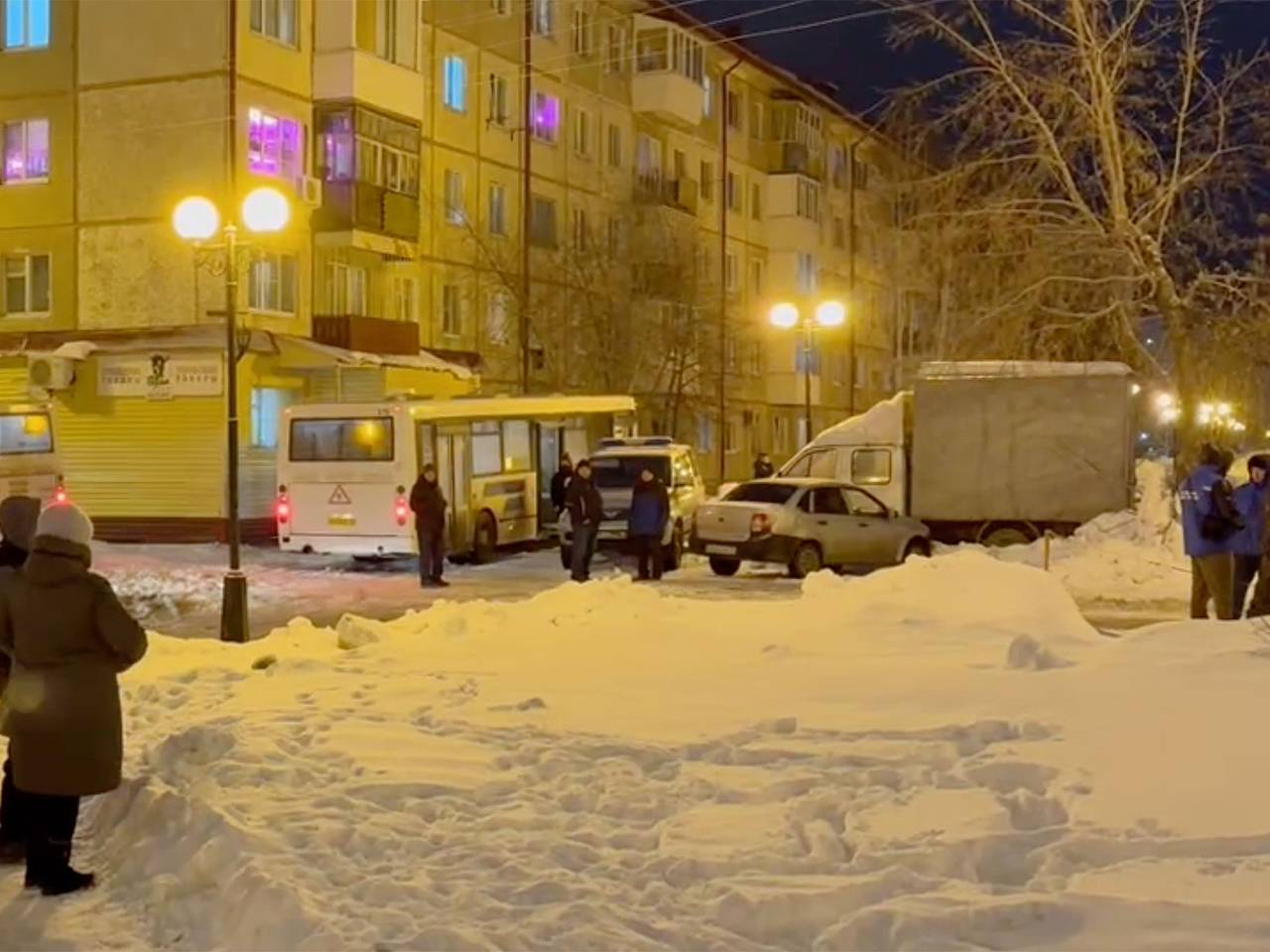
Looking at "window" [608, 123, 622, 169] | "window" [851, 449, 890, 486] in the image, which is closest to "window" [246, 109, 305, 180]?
"window" [851, 449, 890, 486]

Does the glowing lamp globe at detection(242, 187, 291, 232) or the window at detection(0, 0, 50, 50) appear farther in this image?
the window at detection(0, 0, 50, 50)

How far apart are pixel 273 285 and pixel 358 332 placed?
1992mm

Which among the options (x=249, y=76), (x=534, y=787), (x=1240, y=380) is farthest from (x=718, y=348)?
(x=534, y=787)

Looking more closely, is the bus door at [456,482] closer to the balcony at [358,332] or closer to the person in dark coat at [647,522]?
the person in dark coat at [647,522]

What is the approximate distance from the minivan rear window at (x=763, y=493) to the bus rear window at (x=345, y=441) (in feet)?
18.1

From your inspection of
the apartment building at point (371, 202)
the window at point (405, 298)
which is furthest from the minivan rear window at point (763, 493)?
the window at point (405, 298)

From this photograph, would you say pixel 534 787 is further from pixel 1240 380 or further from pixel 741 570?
pixel 1240 380

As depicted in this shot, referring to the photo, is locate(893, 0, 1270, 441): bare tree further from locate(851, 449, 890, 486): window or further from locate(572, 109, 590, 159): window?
locate(572, 109, 590, 159): window

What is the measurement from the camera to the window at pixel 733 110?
55.3 meters

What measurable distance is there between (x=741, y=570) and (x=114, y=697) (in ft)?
63.6

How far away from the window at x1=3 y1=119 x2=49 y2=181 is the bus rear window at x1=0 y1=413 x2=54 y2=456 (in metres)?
9.96

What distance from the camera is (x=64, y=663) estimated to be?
7.00m

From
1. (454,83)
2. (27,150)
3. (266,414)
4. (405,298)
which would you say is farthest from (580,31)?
(266,414)

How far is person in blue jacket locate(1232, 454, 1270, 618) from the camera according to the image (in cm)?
1448
